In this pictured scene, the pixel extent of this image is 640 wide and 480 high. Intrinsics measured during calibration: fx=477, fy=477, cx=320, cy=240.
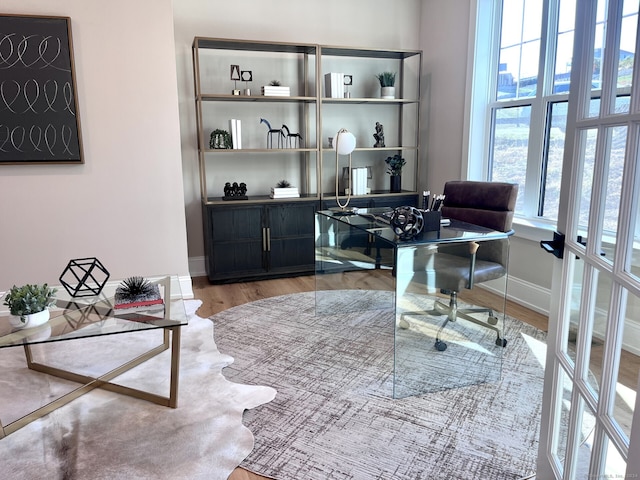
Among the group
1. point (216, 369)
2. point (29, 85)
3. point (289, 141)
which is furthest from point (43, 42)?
point (216, 369)

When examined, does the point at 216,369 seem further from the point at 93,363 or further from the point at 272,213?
the point at 272,213

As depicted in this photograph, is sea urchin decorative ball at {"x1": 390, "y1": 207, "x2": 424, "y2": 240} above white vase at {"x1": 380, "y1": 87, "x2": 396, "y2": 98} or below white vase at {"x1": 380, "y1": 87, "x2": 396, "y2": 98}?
→ below

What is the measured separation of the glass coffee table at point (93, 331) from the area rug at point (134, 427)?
38mm

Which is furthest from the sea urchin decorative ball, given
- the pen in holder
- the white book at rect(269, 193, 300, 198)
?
the white book at rect(269, 193, 300, 198)

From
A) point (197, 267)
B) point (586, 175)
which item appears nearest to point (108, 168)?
point (197, 267)

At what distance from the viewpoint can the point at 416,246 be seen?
2223 millimetres

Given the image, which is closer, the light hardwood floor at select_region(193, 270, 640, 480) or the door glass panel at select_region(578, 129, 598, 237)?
the door glass panel at select_region(578, 129, 598, 237)

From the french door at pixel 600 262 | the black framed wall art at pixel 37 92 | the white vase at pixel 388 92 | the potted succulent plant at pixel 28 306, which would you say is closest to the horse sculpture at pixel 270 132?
the white vase at pixel 388 92

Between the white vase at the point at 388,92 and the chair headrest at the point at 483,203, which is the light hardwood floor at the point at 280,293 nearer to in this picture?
the chair headrest at the point at 483,203

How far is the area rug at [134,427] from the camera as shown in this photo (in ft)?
5.92

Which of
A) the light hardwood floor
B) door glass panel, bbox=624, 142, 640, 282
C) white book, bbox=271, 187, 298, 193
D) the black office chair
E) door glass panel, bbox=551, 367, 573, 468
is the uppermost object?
door glass panel, bbox=624, 142, 640, 282

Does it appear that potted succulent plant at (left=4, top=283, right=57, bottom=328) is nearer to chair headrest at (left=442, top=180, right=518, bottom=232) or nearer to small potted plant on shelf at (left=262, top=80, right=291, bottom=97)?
chair headrest at (left=442, top=180, right=518, bottom=232)

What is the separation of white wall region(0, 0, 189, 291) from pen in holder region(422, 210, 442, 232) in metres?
2.13

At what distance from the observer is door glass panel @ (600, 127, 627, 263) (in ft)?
3.53
